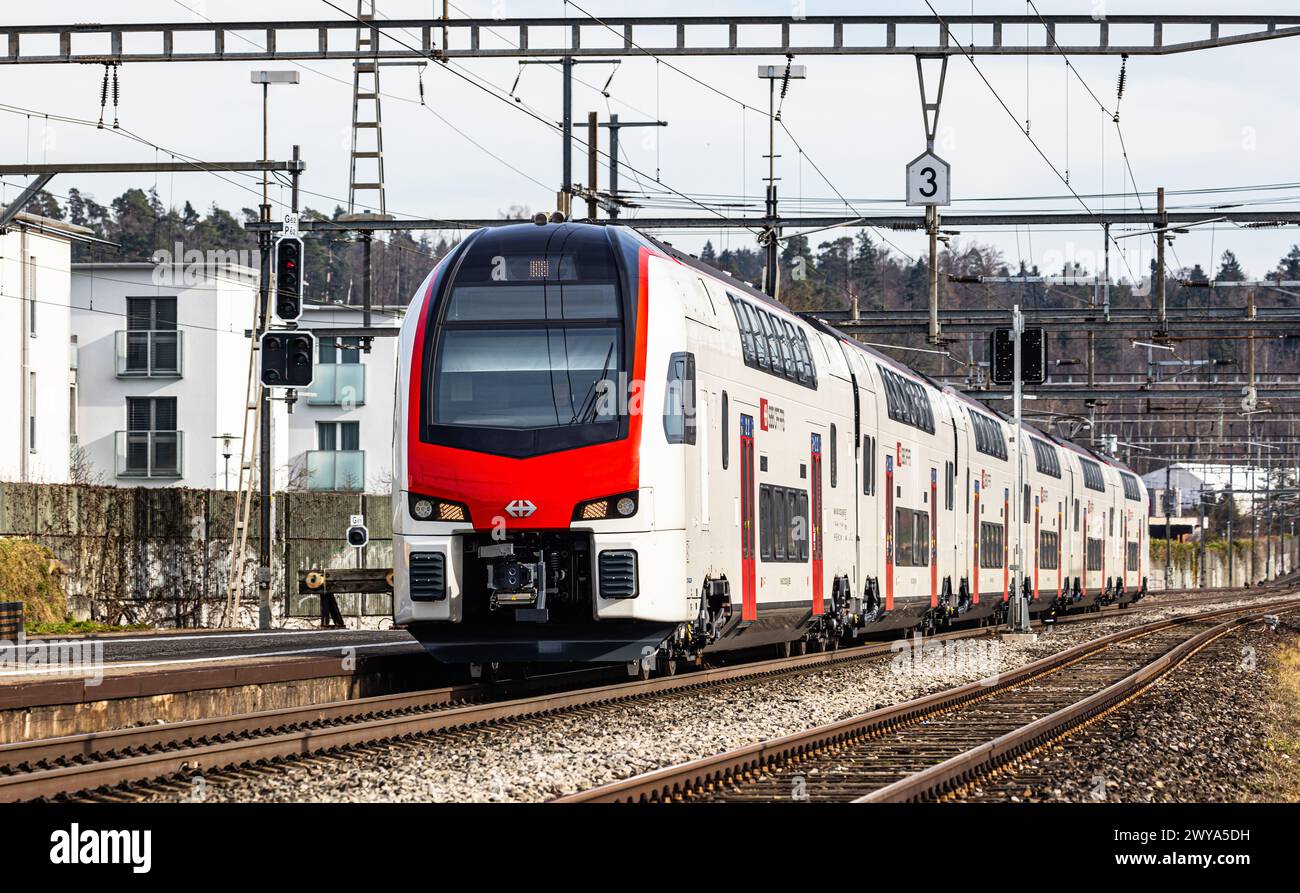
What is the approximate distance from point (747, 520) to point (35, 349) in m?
30.8

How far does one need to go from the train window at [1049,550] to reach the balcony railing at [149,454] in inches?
1004

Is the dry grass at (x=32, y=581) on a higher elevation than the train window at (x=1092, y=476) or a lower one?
lower

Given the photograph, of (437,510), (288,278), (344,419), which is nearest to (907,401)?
(288,278)

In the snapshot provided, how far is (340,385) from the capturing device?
5591 centimetres

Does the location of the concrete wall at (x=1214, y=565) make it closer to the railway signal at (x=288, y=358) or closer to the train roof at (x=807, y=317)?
the train roof at (x=807, y=317)

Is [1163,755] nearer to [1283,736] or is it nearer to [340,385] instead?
[1283,736]

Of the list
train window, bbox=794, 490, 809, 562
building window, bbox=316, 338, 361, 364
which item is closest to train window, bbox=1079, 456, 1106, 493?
building window, bbox=316, 338, 361, 364

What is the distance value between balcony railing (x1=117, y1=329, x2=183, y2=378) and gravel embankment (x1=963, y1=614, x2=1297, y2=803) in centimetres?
3682

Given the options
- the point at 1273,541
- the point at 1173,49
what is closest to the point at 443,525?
the point at 1173,49

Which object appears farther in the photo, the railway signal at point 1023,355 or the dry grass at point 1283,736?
the railway signal at point 1023,355

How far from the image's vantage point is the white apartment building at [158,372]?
51.2 metres

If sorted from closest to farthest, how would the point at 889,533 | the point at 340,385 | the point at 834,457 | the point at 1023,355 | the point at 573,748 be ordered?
1. the point at 573,748
2. the point at 834,457
3. the point at 889,533
4. the point at 1023,355
5. the point at 340,385

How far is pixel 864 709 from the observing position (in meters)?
16.8

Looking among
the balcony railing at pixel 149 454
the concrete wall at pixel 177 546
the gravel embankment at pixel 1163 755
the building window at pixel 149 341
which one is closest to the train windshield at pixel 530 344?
the gravel embankment at pixel 1163 755
